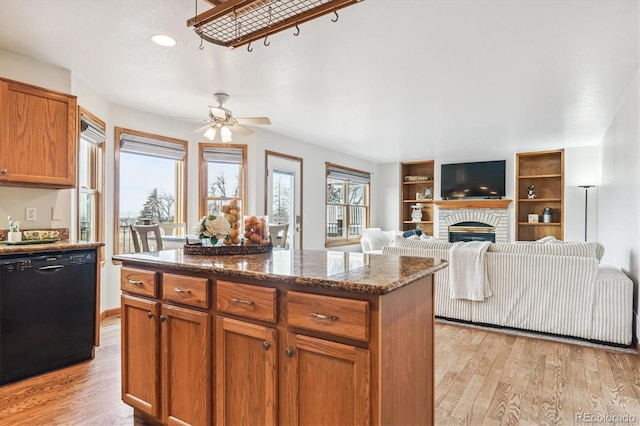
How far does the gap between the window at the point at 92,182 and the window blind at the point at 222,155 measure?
133cm

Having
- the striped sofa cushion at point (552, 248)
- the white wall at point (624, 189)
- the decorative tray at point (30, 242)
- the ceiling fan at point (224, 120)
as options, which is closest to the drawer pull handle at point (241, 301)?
the decorative tray at point (30, 242)

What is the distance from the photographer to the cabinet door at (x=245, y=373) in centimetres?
151

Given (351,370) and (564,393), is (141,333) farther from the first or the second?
(564,393)

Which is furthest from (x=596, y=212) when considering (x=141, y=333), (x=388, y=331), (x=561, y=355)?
(x=141, y=333)

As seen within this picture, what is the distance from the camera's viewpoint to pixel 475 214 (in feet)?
25.9

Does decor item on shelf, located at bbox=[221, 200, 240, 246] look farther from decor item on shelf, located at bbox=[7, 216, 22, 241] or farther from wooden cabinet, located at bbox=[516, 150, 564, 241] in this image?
wooden cabinet, located at bbox=[516, 150, 564, 241]

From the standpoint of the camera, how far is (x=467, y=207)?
7.96 meters

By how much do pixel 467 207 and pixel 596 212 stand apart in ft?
7.34

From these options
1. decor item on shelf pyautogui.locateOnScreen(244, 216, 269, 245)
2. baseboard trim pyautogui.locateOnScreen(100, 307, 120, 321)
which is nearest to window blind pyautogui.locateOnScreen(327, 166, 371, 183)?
baseboard trim pyautogui.locateOnScreen(100, 307, 120, 321)

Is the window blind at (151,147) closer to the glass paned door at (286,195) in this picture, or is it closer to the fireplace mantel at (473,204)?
the glass paned door at (286,195)

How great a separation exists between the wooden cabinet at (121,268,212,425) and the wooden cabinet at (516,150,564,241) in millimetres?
7430

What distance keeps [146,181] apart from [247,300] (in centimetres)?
367

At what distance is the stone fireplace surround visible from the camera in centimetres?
757

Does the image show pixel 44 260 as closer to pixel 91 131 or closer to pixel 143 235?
pixel 143 235
